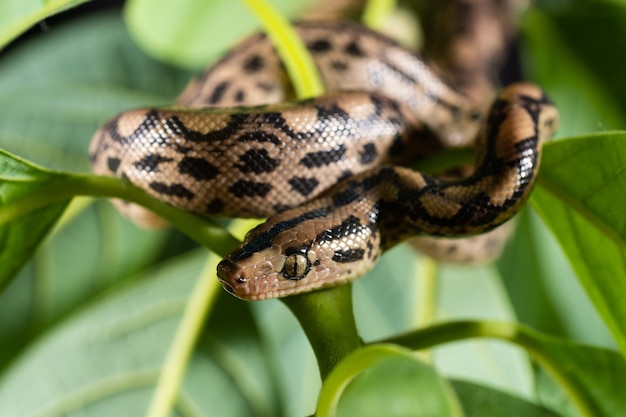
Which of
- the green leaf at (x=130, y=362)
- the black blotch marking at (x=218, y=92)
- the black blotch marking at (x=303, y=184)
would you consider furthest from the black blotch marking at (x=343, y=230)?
the black blotch marking at (x=218, y=92)

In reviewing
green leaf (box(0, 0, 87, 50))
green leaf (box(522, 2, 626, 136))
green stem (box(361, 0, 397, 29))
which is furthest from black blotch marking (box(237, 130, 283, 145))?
green leaf (box(522, 2, 626, 136))

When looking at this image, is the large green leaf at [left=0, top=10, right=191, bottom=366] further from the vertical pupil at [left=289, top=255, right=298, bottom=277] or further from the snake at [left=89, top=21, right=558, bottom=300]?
the vertical pupil at [left=289, top=255, right=298, bottom=277]

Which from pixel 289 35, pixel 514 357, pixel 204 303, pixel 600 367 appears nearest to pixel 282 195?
pixel 289 35

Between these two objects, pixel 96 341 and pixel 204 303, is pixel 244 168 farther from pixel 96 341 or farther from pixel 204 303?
pixel 96 341

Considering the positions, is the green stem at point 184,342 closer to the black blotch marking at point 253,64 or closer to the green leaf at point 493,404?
the black blotch marking at point 253,64

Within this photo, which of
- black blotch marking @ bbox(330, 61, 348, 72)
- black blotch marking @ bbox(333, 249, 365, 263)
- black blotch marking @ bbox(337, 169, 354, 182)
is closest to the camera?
black blotch marking @ bbox(333, 249, 365, 263)

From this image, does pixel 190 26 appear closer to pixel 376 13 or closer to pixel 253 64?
pixel 253 64
